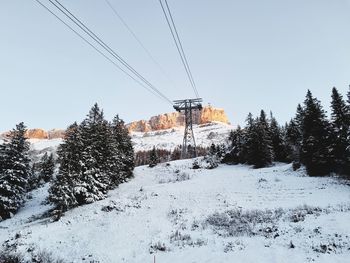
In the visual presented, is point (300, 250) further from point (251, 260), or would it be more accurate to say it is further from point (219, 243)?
point (219, 243)

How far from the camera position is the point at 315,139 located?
1547 inches

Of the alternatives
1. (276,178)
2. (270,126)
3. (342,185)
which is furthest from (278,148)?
(342,185)

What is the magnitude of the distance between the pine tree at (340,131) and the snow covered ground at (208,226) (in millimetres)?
3004

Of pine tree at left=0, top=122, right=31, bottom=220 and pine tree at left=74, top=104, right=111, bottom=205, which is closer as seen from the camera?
pine tree at left=74, top=104, right=111, bottom=205

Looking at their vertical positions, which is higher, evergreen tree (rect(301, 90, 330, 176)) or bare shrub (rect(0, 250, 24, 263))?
evergreen tree (rect(301, 90, 330, 176))

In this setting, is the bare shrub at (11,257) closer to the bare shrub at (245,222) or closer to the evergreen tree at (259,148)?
the bare shrub at (245,222)

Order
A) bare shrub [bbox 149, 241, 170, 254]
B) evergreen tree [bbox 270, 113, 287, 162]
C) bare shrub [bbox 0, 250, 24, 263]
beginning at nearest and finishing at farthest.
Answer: bare shrub [bbox 149, 241, 170, 254] < bare shrub [bbox 0, 250, 24, 263] < evergreen tree [bbox 270, 113, 287, 162]

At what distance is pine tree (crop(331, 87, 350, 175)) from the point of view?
116 ft

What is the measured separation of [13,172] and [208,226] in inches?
1151

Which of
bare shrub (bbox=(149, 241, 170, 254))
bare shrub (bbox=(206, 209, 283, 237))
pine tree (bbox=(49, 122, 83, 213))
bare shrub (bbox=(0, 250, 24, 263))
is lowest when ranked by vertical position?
bare shrub (bbox=(0, 250, 24, 263))

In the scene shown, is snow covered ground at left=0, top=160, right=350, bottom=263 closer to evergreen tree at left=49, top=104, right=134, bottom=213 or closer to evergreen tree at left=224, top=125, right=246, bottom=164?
evergreen tree at left=49, top=104, right=134, bottom=213

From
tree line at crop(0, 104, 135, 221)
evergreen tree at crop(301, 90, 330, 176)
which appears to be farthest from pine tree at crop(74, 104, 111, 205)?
evergreen tree at crop(301, 90, 330, 176)

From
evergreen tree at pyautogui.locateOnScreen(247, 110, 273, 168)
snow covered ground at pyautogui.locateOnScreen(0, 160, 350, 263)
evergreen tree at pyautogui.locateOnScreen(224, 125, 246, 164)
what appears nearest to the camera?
snow covered ground at pyautogui.locateOnScreen(0, 160, 350, 263)

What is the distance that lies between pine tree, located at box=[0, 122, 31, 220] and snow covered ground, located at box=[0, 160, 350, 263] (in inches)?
74.3
